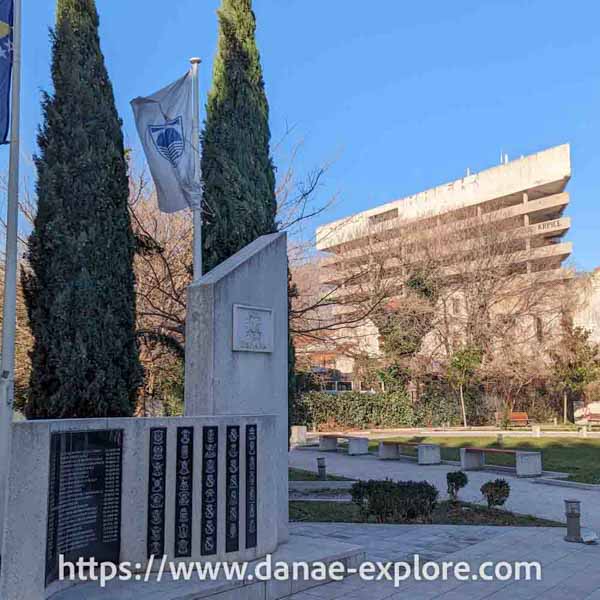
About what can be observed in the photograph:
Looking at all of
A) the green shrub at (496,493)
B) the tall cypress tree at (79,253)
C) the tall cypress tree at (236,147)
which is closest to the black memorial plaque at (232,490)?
the tall cypress tree at (79,253)

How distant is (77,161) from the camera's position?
32.6ft

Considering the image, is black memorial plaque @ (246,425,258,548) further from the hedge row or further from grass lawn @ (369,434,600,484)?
the hedge row

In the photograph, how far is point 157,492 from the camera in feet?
20.3

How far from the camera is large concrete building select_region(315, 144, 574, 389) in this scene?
28727 millimetres

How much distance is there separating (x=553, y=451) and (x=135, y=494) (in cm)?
1701

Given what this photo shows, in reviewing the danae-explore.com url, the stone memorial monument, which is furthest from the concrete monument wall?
the danae-explore.com url

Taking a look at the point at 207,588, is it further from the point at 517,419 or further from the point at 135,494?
the point at 517,419

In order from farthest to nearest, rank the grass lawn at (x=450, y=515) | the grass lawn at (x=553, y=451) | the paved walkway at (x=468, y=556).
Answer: the grass lawn at (x=553, y=451) → the grass lawn at (x=450, y=515) → the paved walkway at (x=468, y=556)

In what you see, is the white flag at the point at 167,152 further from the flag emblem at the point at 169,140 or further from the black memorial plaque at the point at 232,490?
the black memorial plaque at the point at 232,490

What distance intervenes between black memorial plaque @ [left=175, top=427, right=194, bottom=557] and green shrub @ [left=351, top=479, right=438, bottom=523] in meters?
4.47

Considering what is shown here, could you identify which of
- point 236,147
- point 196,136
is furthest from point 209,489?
point 236,147

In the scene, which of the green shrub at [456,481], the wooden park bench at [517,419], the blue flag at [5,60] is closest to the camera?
the blue flag at [5,60]

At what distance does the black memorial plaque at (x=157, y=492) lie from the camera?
612 cm

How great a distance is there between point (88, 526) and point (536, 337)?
30849 mm
